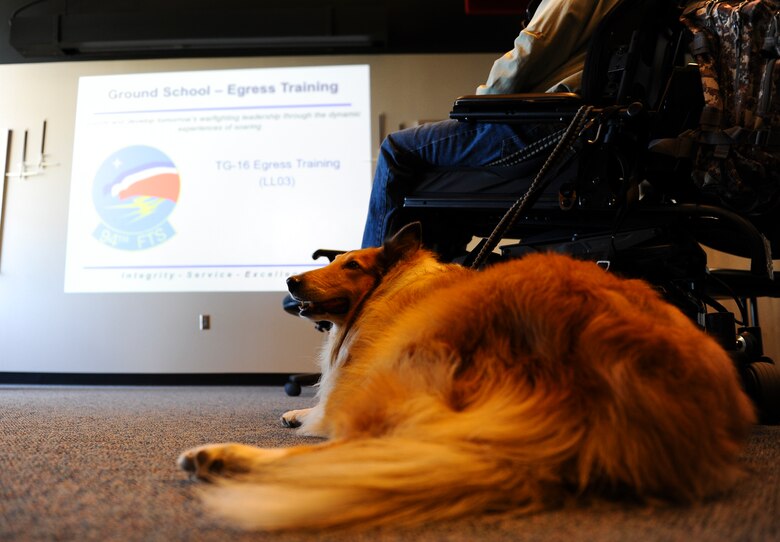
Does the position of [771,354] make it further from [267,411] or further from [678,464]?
[678,464]

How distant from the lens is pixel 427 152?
70.2 inches

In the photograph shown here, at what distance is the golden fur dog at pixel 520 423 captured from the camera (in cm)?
74

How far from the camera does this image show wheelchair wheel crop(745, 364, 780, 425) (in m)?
1.63

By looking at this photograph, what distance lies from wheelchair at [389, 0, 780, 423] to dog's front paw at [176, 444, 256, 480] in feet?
2.53

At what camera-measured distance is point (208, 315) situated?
488 centimetres

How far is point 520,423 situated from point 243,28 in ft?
15.2

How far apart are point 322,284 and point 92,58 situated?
4.36 meters

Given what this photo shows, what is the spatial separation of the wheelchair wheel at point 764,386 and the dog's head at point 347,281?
90 centimetres

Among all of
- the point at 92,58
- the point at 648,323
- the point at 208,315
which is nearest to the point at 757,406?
the point at 648,323

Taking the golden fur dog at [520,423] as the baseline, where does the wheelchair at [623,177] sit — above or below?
above

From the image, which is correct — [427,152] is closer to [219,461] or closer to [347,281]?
[347,281]

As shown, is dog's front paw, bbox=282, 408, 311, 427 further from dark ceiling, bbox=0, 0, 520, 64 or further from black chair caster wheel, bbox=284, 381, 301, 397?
dark ceiling, bbox=0, 0, 520, 64

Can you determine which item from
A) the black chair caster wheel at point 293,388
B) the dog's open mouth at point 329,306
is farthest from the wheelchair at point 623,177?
the black chair caster wheel at point 293,388

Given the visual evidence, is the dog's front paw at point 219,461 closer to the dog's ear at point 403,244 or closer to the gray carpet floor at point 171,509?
the gray carpet floor at point 171,509
